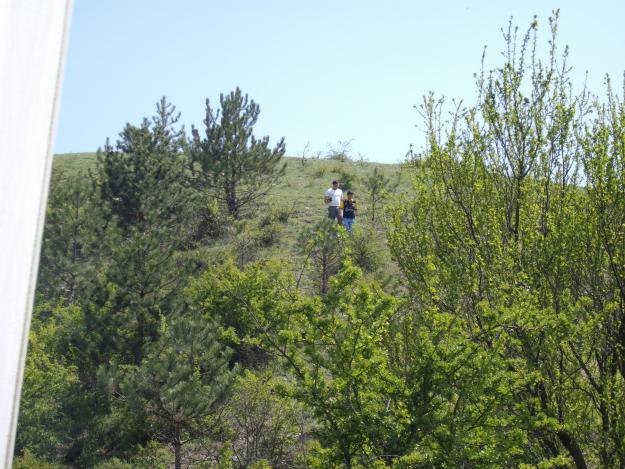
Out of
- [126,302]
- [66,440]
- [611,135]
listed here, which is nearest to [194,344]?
[126,302]

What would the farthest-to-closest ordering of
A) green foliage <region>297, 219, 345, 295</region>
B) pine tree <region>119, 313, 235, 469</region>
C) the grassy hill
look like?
1. the grassy hill
2. green foliage <region>297, 219, 345, 295</region>
3. pine tree <region>119, 313, 235, 469</region>

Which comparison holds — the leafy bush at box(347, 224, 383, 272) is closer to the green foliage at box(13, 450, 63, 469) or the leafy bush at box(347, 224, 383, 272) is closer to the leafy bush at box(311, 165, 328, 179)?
the green foliage at box(13, 450, 63, 469)

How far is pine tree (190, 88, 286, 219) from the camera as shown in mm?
22453

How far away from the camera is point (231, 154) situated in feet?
74.4

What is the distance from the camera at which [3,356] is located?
0.84 meters

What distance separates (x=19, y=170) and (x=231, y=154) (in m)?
22.1

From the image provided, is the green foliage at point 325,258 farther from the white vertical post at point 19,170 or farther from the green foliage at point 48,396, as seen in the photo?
the white vertical post at point 19,170

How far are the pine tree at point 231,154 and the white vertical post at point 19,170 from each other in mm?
21732

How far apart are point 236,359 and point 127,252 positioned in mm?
3753

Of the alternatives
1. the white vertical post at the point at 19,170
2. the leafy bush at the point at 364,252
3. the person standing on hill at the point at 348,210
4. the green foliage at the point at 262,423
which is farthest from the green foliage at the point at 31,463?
the white vertical post at the point at 19,170

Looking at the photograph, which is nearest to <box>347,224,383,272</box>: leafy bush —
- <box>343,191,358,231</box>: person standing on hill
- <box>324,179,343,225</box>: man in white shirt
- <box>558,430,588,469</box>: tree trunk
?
<box>343,191,358,231</box>: person standing on hill

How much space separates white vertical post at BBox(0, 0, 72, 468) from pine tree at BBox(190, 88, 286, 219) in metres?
21.7

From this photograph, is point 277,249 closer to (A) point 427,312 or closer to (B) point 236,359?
(B) point 236,359

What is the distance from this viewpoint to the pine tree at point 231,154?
22453 millimetres
